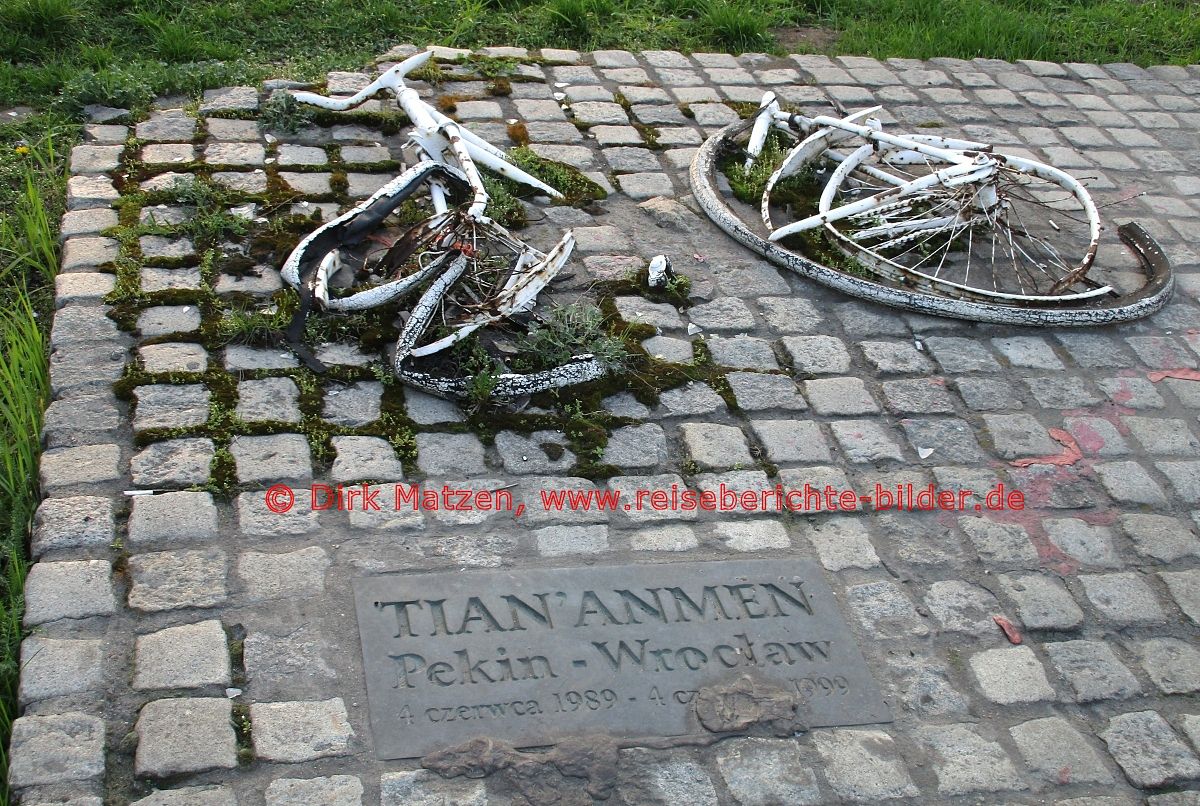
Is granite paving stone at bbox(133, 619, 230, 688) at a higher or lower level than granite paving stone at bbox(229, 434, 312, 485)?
lower

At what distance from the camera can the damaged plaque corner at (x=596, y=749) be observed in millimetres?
2943

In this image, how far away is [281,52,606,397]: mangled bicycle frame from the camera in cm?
406

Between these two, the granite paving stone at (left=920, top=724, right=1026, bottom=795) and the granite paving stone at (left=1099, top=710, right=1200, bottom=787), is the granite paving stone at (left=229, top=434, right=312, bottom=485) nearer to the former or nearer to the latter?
the granite paving stone at (left=920, top=724, right=1026, bottom=795)

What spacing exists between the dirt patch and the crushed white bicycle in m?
1.69

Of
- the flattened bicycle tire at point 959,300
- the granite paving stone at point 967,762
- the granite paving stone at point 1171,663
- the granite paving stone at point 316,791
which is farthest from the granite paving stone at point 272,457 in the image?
the granite paving stone at point 1171,663

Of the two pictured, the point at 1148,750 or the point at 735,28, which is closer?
the point at 1148,750

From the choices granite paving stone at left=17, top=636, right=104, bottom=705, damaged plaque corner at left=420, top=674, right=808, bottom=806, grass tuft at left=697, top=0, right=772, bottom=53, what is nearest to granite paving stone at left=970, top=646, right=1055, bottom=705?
damaged plaque corner at left=420, top=674, right=808, bottom=806

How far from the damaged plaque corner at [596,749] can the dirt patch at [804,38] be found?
16.4ft

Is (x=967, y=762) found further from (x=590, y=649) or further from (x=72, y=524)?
(x=72, y=524)

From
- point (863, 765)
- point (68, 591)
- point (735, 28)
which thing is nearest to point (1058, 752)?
point (863, 765)

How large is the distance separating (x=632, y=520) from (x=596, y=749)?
2.90 ft

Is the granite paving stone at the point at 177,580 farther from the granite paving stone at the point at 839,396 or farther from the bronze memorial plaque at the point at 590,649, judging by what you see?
the granite paving stone at the point at 839,396

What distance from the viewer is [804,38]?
7.38 meters

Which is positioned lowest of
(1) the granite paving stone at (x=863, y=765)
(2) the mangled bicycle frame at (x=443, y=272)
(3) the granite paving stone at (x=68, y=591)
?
(1) the granite paving stone at (x=863, y=765)
